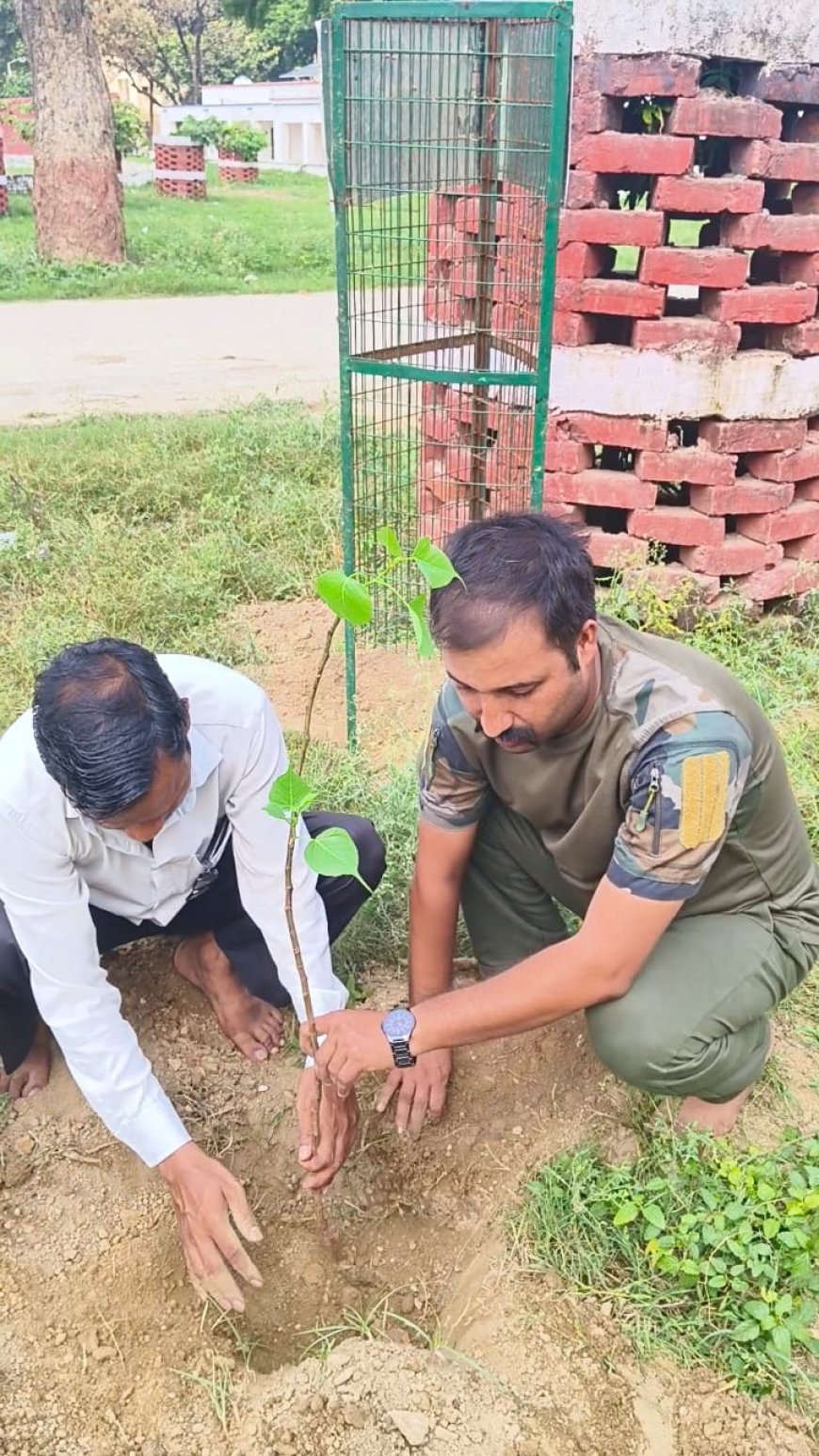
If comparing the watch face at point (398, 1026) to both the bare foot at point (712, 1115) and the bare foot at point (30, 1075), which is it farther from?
the bare foot at point (30, 1075)

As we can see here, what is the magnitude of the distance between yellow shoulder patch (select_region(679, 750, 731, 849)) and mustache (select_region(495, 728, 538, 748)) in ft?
0.79

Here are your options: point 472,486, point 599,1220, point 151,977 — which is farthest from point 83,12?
point 599,1220

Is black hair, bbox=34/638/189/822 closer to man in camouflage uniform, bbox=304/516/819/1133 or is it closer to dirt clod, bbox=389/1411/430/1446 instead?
man in camouflage uniform, bbox=304/516/819/1133

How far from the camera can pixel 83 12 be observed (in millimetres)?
12031

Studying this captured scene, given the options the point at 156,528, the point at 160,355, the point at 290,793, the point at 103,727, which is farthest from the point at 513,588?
the point at 160,355

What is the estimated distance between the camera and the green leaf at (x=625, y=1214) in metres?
1.91

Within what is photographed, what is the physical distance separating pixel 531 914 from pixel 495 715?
31.3 inches

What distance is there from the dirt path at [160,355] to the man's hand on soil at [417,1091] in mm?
5988

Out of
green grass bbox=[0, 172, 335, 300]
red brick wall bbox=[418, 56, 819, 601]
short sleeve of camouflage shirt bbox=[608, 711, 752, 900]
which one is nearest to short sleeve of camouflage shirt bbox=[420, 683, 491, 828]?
short sleeve of camouflage shirt bbox=[608, 711, 752, 900]

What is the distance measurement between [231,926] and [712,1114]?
3.55ft

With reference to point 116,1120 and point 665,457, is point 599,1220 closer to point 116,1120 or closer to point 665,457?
point 116,1120

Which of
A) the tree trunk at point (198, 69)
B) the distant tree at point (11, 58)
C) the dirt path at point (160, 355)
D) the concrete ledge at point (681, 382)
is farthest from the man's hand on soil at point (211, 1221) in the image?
the distant tree at point (11, 58)

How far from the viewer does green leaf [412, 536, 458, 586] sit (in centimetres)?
133

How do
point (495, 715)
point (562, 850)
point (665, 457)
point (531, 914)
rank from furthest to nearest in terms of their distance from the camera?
point (665, 457), point (531, 914), point (562, 850), point (495, 715)
